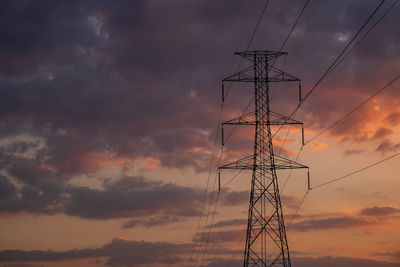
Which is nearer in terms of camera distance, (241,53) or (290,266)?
(290,266)

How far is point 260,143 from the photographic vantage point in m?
54.3

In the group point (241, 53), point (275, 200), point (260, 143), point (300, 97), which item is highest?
point (241, 53)

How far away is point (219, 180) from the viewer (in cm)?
6012

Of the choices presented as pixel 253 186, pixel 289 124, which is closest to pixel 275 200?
pixel 253 186

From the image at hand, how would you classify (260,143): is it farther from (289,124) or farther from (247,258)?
(247,258)

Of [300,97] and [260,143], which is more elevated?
[300,97]

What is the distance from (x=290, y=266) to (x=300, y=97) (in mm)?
12413

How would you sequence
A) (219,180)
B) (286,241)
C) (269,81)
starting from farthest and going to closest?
(219,180) → (269,81) → (286,241)

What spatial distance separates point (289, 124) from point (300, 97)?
2.22 m

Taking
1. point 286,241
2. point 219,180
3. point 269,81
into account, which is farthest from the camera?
point 219,180

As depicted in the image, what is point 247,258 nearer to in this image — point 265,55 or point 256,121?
point 256,121

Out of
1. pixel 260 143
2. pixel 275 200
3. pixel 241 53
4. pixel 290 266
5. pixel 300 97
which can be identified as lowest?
pixel 290 266

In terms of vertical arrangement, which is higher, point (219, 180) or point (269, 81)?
point (269, 81)

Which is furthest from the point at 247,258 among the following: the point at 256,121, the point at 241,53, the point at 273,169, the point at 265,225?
the point at 241,53
